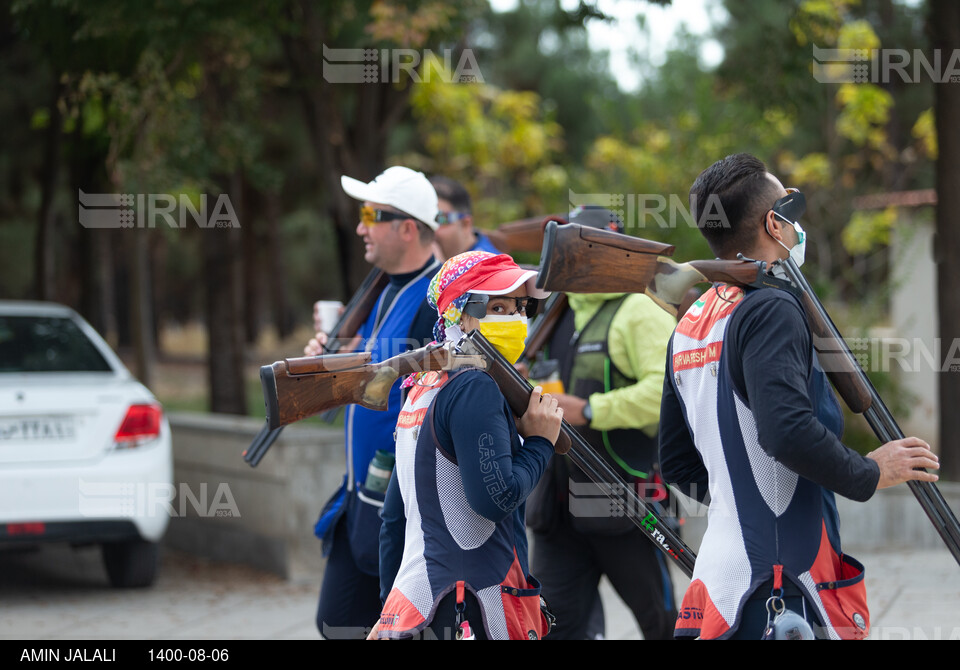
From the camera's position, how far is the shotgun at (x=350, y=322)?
14.4 ft

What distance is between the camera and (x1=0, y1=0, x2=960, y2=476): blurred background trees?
8477 millimetres

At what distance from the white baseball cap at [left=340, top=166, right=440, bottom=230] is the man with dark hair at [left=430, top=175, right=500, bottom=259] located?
2.46 ft

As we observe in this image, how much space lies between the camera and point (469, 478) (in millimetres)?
2787

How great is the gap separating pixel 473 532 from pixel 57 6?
6.46m

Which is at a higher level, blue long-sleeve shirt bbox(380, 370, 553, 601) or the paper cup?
the paper cup

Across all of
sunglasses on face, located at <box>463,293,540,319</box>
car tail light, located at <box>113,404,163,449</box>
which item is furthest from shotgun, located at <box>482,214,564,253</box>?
car tail light, located at <box>113,404,163,449</box>

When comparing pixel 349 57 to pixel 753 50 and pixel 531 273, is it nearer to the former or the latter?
pixel 753 50

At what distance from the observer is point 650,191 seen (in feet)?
40.0

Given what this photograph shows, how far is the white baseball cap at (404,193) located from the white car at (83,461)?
321 cm

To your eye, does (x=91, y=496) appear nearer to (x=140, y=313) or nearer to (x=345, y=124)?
(x=345, y=124)
